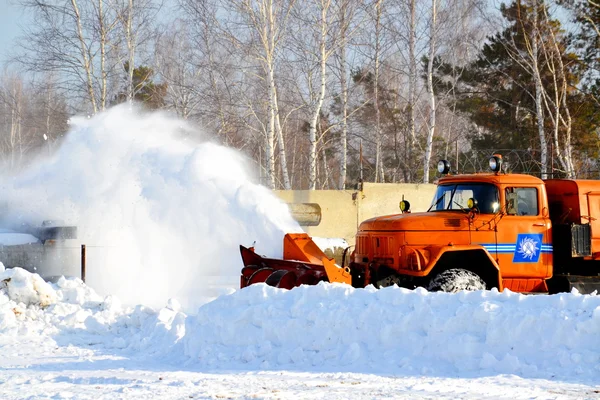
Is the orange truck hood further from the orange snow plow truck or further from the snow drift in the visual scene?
the snow drift

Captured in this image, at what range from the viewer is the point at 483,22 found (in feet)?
101

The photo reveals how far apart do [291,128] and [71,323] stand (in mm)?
39678

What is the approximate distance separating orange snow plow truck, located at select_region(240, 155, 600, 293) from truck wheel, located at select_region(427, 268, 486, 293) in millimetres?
13

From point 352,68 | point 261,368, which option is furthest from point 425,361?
point 352,68

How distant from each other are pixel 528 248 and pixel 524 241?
13cm

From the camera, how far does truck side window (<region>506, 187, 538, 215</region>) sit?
10.6 metres

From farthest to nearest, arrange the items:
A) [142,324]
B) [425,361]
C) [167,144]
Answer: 1. [167,144]
2. [142,324]
3. [425,361]

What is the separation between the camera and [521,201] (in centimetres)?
1073

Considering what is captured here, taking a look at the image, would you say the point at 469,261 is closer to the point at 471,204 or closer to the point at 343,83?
the point at 471,204

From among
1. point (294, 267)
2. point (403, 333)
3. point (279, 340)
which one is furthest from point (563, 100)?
point (279, 340)

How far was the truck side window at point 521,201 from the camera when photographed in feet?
34.7

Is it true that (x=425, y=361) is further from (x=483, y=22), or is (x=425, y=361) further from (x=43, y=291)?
(x=483, y=22)

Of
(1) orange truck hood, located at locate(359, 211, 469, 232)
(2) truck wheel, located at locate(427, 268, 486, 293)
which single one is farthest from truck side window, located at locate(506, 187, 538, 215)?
(2) truck wheel, located at locate(427, 268, 486, 293)

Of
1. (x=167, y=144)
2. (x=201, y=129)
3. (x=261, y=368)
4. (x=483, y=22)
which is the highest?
(x=483, y=22)
